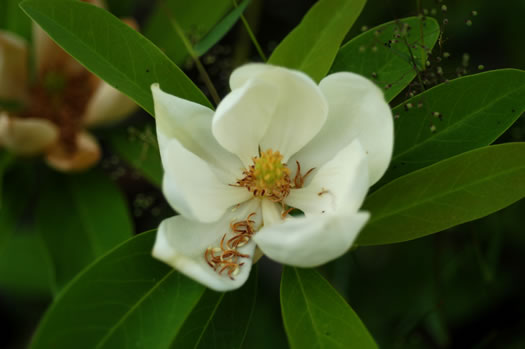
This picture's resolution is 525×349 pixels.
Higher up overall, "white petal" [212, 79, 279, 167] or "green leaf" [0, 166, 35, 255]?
"white petal" [212, 79, 279, 167]

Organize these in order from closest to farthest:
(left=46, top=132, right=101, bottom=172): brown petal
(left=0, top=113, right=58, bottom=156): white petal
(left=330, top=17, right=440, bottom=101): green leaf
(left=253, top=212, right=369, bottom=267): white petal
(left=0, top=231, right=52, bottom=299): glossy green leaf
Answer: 1. (left=253, top=212, right=369, bottom=267): white petal
2. (left=330, top=17, right=440, bottom=101): green leaf
3. (left=0, top=113, right=58, bottom=156): white petal
4. (left=46, top=132, right=101, bottom=172): brown petal
5. (left=0, top=231, right=52, bottom=299): glossy green leaf

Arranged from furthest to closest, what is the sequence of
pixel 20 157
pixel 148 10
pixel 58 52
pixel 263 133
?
pixel 148 10 → pixel 58 52 → pixel 20 157 → pixel 263 133

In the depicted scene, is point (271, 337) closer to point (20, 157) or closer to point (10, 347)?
point (20, 157)

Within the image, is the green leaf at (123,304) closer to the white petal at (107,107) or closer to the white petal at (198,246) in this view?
the white petal at (198,246)

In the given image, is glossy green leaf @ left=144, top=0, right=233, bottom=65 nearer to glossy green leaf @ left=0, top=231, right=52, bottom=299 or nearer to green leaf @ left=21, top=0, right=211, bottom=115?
green leaf @ left=21, top=0, right=211, bottom=115

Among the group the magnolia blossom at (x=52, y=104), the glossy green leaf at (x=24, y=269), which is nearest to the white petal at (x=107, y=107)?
the magnolia blossom at (x=52, y=104)

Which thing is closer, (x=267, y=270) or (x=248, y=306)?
(x=248, y=306)

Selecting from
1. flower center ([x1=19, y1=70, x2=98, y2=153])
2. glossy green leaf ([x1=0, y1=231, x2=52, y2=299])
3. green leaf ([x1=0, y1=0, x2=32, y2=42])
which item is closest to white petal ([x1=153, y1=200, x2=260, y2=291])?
flower center ([x1=19, y1=70, x2=98, y2=153])

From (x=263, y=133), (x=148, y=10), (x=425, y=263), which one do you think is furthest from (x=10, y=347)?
(x=263, y=133)
